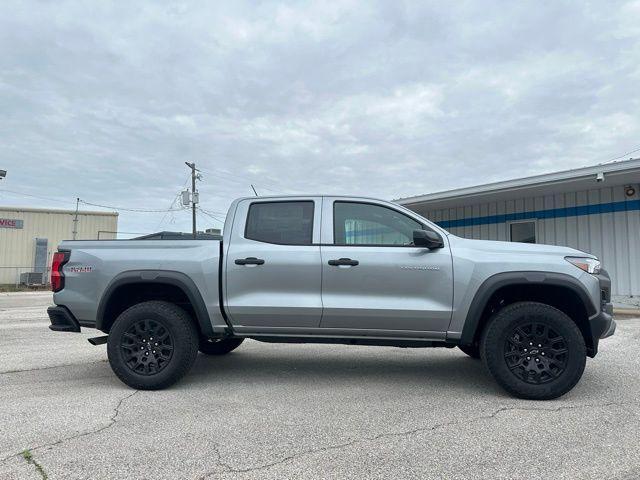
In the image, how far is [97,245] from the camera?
507 centimetres

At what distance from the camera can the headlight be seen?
4473 millimetres

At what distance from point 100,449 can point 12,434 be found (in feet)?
2.70

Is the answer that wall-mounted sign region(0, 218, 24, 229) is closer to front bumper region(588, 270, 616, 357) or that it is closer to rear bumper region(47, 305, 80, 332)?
rear bumper region(47, 305, 80, 332)

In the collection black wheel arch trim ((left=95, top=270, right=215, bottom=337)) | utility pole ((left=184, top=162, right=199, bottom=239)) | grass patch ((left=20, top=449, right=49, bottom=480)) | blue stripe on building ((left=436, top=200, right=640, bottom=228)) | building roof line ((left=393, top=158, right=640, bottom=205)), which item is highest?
utility pole ((left=184, top=162, right=199, bottom=239))

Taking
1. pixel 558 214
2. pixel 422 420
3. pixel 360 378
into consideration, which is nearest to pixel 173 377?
pixel 360 378

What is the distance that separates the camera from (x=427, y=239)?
14.7 feet

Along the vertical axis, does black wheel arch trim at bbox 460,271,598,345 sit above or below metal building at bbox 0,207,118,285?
below

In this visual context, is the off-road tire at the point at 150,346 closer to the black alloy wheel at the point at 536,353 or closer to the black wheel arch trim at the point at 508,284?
the black wheel arch trim at the point at 508,284

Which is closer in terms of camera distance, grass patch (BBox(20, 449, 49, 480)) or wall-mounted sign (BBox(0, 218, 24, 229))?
grass patch (BBox(20, 449, 49, 480))

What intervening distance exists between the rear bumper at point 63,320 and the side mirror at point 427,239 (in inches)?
136

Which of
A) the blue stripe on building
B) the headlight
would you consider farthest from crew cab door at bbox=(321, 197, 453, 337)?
the blue stripe on building

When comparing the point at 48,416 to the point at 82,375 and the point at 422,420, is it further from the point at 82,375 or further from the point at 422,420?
the point at 422,420

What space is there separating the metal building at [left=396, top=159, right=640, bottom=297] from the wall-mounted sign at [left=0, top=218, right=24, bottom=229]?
2357 centimetres

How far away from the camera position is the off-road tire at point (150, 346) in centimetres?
470
